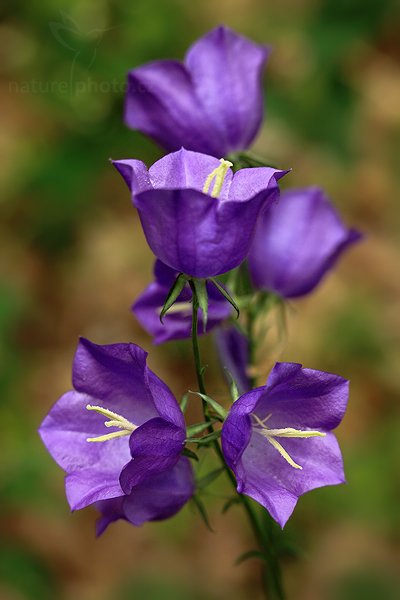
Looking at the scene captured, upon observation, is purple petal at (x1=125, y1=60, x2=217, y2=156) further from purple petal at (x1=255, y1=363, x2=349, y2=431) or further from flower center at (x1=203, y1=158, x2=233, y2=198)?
purple petal at (x1=255, y1=363, x2=349, y2=431)

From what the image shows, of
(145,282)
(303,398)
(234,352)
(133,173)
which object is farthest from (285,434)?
(145,282)

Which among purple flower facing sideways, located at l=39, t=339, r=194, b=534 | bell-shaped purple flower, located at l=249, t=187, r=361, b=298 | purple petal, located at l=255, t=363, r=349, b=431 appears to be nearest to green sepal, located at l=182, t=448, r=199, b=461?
purple flower facing sideways, located at l=39, t=339, r=194, b=534

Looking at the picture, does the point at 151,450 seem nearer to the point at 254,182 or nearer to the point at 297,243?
the point at 254,182

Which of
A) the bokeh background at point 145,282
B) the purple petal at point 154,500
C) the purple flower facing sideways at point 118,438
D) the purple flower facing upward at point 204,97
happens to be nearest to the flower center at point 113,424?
the purple flower facing sideways at point 118,438

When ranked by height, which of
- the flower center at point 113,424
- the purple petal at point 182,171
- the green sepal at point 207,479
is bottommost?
the green sepal at point 207,479

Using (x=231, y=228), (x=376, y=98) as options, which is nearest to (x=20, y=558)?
(x=231, y=228)

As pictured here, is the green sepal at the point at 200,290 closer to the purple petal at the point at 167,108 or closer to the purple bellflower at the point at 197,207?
the purple bellflower at the point at 197,207
